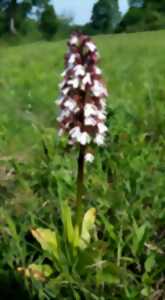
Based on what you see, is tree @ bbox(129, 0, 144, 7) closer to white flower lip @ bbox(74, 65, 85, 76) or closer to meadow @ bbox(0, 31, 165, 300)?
meadow @ bbox(0, 31, 165, 300)

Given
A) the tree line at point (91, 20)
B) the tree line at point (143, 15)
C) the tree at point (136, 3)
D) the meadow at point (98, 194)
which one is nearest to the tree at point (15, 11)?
the tree line at point (91, 20)

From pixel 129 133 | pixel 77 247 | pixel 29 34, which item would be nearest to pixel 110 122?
pixel 129 133

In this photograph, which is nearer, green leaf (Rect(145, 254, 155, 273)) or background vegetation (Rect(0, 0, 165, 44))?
green leaf (Rect(145, 254, 155, 273))

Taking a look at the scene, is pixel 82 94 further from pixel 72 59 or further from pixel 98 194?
pixel 98 194

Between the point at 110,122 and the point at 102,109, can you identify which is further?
the point at 110,122

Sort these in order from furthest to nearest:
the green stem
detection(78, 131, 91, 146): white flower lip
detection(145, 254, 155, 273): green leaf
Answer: detection(145, 254, 155, 273): green leaf → the green stem → detection(78, 131, 91, 146): white flower lip

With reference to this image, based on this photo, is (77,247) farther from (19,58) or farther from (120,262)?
(19,58)

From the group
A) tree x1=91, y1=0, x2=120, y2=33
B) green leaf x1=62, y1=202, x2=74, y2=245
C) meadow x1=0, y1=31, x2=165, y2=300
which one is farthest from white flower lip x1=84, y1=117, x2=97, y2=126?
tree x1=91, y1=0, x2=120, y2=33
